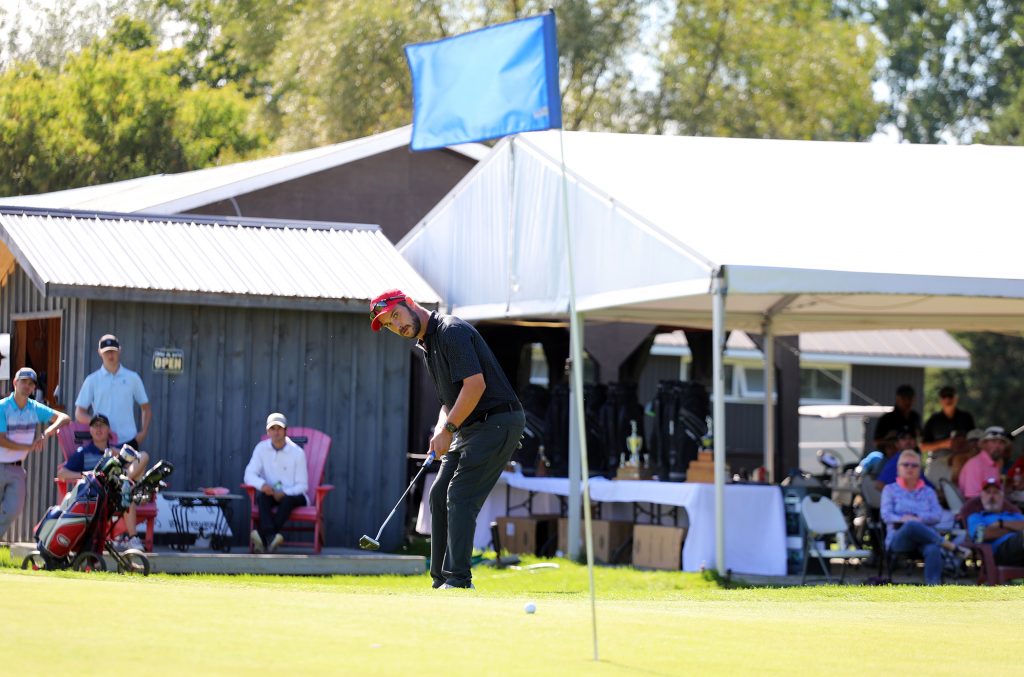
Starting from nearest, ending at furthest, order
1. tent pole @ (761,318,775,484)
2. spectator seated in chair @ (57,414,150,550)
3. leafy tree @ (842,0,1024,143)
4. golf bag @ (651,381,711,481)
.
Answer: spectator seated in chair @ (57,414,150,550) → golf bag @ (651,381,711,481) → tent pole @ (761,318,775,484) → leafy tree @ (842,0,1024,143)

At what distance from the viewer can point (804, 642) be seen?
7051mm

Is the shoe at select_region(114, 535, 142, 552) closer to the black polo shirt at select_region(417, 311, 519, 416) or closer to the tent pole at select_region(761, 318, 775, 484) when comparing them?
the black polo shirt at select_region(417, 311, 519, 416)

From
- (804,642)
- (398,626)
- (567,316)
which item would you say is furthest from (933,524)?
(398,626)

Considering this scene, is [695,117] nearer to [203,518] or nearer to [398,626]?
[203,518]

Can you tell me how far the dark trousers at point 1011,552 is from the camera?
13.4 metres

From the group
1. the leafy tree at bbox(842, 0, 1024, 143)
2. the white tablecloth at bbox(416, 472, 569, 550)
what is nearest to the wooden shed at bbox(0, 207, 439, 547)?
the white tablecloth at bbox(416, 472, 569, 550)

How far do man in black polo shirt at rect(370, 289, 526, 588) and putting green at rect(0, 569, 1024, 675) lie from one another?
→ 0.70 metres

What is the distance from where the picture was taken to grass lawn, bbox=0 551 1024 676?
229 inches

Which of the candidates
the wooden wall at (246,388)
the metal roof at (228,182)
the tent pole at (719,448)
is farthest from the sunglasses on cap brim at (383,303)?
the metal roof at (228,182)

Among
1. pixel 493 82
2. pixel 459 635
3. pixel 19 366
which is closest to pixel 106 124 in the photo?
pixel 19 366

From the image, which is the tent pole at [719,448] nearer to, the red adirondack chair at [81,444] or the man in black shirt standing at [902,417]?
the red adirondack chair at [81,444]

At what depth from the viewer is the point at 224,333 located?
15008mm

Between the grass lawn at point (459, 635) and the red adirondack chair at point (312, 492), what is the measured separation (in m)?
5.34

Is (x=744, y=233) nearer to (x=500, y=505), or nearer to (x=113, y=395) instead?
(x=500, y=505)
